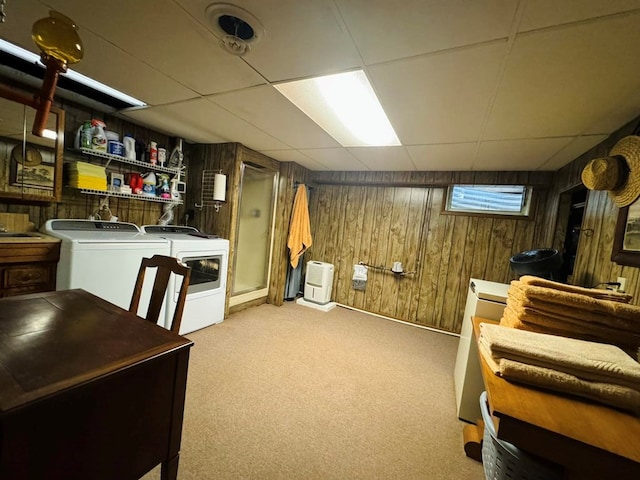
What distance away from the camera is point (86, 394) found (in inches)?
27.0

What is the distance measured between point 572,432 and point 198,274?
294 cm

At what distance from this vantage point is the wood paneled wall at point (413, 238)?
3.11m

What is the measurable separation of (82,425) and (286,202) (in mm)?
3162

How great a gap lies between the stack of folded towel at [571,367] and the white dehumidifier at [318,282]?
296cm

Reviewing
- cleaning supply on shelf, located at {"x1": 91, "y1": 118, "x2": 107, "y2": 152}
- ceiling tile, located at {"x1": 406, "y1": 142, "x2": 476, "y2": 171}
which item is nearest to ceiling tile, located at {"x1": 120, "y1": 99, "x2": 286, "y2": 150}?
cleaning supply on shelf, located at {"x1": 91, "y1": 118, "x2": 107, "y2": 152}

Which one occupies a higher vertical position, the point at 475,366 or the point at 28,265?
the point at 28,265

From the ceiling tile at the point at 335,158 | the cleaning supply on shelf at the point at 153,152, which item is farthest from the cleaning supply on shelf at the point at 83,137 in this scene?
the ceiling tile at the point at 335,158

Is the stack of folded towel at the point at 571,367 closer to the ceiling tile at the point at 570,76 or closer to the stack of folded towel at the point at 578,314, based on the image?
the stack of folded towel at the point at 578,314

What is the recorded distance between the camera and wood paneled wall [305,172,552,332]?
311 centimetres

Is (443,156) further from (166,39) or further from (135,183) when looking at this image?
(135,183)

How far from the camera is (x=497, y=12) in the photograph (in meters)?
0.90

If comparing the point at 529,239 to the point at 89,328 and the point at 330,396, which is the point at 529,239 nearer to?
the point at 330,396

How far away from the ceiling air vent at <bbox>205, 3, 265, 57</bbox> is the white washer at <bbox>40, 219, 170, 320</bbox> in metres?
1.69

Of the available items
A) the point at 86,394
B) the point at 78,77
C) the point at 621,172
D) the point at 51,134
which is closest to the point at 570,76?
the point at 621,172
